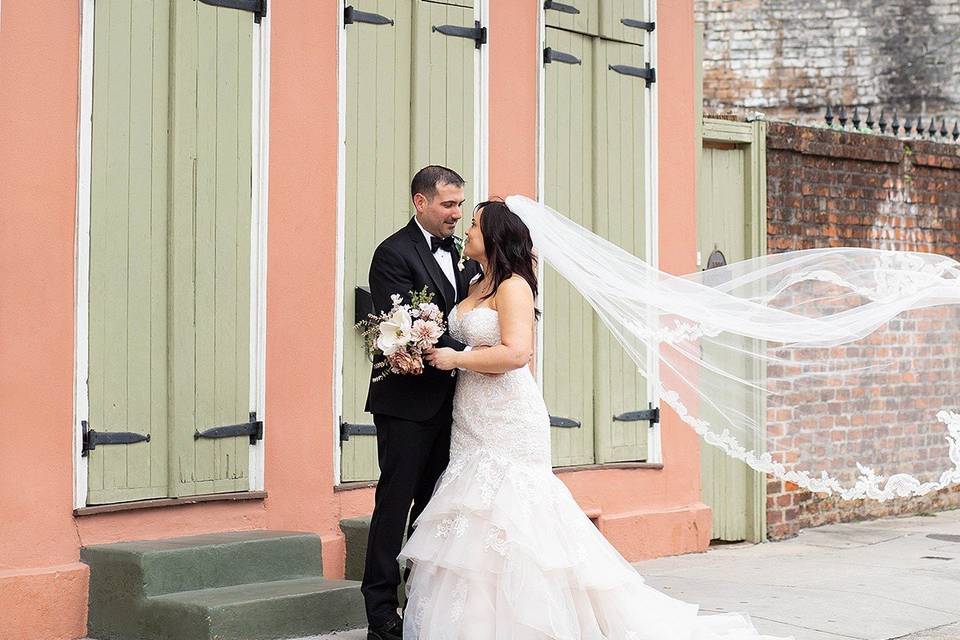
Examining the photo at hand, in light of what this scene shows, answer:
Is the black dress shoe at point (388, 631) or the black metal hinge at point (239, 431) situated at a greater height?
the black metal hinge at point (239, 431)

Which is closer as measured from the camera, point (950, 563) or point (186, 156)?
point (186, 156)

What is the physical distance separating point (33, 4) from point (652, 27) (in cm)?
432

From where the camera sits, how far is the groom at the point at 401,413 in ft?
18.6

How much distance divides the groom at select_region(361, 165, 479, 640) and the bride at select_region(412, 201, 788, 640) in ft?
0.36

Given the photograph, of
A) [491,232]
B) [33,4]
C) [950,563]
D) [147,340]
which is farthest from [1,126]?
[950,563]

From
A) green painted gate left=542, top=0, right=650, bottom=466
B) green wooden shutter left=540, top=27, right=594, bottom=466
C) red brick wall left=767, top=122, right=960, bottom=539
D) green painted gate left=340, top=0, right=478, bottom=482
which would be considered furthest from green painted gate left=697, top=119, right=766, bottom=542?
green painted gate left=340, top=0, right=478, bottom=482

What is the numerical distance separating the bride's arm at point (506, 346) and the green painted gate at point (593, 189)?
9.04 ft

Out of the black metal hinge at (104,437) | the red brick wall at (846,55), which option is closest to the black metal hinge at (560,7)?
the black metal hinge at (104,437)

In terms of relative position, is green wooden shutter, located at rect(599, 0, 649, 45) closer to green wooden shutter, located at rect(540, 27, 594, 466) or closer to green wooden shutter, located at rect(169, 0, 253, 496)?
green wooden shutter, located at rect(540, 27, 594, 466)

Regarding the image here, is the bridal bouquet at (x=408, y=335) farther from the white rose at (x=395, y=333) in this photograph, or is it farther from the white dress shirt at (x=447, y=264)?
the white dress shirt at (x=447, y=264)

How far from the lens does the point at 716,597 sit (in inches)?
287

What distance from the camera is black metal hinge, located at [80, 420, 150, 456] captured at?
20.1 feet

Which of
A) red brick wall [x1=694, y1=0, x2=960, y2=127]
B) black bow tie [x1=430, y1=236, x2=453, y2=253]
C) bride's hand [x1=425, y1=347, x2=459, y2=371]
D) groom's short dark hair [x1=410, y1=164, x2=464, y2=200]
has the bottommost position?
bride's hand [x1=425, y1=347, x2=459, y2=371]

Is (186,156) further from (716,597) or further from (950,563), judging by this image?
(950,563)
